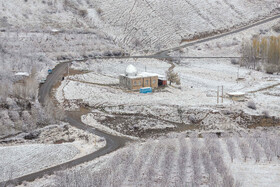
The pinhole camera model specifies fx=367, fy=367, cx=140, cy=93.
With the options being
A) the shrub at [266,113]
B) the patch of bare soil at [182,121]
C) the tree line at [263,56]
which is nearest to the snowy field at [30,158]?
the patch of bare soil at [182,121]

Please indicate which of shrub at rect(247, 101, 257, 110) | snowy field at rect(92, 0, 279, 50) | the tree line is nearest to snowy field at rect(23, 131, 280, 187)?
shrub at rect(247, 101, 257, 110)

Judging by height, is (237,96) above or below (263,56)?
below

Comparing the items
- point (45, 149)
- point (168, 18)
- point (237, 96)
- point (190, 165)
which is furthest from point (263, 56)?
point (45, 149)

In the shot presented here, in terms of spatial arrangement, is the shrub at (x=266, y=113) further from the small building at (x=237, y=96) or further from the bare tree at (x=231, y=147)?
the bare tree at (x=231, y=147)

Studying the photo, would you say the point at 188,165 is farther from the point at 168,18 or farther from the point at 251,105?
the point at 168,18

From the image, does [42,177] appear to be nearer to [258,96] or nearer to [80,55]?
[258,96]

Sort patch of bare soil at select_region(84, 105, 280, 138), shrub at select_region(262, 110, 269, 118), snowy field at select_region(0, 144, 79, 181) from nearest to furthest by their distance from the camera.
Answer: snowy field at select_region(0, 144, 79, 181), patch of bare soil at select_region(84, 105, 280, 138), shrub at select_region(262, 110, 269, 118)

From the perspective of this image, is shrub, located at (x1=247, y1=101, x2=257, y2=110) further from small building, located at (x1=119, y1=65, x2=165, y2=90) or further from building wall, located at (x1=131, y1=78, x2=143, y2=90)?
building wall, located at (x1=131, y1=78, x2=143, y2=90)

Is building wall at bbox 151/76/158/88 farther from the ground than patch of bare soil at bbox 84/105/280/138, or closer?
farther from the ground
